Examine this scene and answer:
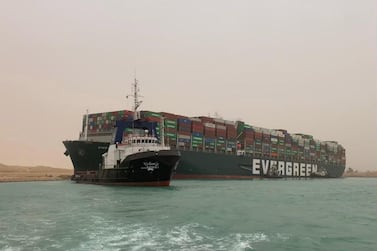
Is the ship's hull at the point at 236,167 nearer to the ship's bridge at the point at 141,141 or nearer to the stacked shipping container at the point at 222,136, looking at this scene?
the stacked shipping container at the point at 222,136

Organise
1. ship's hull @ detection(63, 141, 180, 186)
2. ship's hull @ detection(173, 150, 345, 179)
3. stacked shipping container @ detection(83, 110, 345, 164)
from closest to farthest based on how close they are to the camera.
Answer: ship's hull @ detection(63, 141, 180, 186) → ship's hull @ detection(173, 150, 345, 179) → stacked shipping container @ detection(83, 110, 345, 164)

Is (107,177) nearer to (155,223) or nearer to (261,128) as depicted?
(155,223)

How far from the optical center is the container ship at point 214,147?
5886 centimetres

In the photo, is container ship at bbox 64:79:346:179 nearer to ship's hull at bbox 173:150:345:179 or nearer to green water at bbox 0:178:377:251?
ship's hull at bbox 173:150:345:179

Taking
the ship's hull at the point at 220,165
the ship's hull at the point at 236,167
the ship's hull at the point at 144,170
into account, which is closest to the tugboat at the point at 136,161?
the ship's hull at the point at 144,170

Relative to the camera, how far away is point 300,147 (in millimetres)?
109375

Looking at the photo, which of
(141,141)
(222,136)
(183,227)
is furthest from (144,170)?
(222,136)

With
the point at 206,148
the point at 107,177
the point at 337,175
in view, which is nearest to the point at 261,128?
the point at 206,148

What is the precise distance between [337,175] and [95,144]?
89.2m

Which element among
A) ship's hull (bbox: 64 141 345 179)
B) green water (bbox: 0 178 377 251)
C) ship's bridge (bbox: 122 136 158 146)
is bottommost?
green water (bbox: 0 178 377 251)

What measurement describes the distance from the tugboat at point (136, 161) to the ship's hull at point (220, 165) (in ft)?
24.7

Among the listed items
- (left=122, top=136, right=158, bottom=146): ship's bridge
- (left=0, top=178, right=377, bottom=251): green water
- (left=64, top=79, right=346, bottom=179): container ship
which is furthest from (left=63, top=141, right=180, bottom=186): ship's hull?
(left=0, top=178, right=377, bottom=251): green water

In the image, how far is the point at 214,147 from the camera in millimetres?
82312

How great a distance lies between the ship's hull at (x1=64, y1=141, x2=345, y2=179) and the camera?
2267 inches
